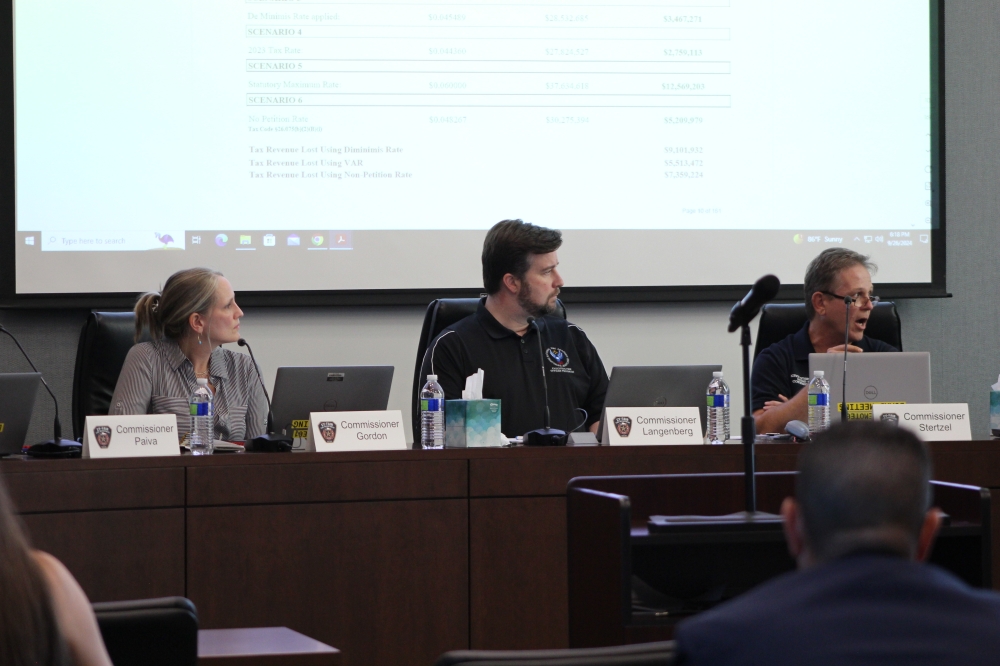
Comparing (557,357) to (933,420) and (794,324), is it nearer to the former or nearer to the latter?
(794,324)

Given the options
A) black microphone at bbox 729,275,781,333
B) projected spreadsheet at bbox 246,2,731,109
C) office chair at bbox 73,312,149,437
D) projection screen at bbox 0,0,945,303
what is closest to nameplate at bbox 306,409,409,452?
office chair at bbox 73,312,149,437

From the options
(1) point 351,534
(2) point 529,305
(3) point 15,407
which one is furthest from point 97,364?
(2) point 529,305

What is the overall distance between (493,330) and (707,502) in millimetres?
1415

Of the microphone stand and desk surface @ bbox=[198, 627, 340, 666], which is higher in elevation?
the microphone stand

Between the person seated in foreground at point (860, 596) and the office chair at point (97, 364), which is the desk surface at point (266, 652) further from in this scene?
the office chair at point (97, 364)

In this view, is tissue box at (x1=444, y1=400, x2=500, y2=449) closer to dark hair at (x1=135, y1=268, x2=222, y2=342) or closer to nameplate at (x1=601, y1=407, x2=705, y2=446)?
nameplate at (x1=601, y1=407, x2=705, y2=446)

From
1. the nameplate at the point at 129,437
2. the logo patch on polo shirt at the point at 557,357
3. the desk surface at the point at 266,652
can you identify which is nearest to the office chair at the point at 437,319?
the logo patch on polo shirt at the point at 557,357

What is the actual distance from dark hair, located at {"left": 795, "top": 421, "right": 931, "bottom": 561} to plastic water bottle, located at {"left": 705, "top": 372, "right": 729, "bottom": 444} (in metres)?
1.82

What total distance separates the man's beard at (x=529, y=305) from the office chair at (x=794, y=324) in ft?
2.23

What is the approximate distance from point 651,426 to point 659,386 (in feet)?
0.61

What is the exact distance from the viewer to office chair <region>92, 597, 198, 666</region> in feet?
3.86

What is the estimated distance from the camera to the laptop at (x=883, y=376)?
2.77 meters

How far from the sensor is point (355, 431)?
8.58 ft

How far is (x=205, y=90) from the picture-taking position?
150 inches
